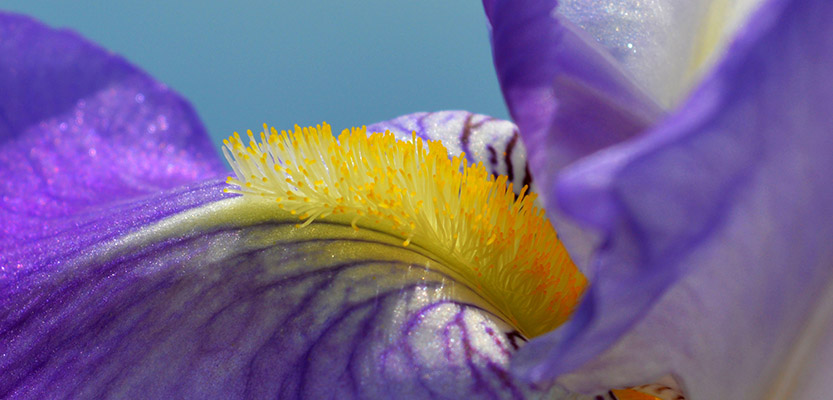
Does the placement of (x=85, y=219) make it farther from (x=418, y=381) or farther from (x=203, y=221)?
(x=418, y=381)

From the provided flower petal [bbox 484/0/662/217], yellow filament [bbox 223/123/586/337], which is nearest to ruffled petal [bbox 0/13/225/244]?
yellow filament [bbox 223/123/586/337]

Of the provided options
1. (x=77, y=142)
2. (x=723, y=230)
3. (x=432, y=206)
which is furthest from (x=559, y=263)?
(x=77, y=142)

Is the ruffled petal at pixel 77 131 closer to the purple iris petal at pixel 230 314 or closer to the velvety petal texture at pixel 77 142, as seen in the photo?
the velvety petal texture at pixel 77 142

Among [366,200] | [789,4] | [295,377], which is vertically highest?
[789,4]

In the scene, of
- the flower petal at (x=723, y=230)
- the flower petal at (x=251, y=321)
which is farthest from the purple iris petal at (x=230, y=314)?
the flower petal at (x=723, y=230)

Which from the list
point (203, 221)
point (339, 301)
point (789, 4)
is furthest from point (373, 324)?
point (789, 4)

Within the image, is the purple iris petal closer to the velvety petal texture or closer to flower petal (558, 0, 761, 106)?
the velvety petal texture
